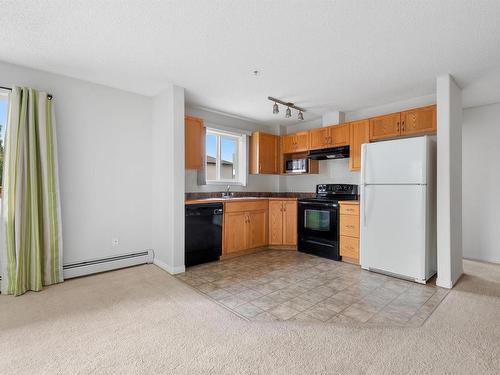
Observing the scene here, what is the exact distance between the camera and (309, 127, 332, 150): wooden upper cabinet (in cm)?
452

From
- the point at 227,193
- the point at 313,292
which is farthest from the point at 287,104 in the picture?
the point at 313,292

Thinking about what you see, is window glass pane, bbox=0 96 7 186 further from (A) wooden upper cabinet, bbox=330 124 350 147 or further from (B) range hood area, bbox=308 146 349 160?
(A) wooden upper cabinet, bbox=330 124 350 147

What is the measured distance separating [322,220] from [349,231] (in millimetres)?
472

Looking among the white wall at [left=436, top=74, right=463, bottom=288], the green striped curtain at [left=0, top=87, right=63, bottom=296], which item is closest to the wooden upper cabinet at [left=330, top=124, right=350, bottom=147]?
the white wall at [left=436, top=74, right=463, bottom=288]

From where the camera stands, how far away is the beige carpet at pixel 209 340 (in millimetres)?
1639

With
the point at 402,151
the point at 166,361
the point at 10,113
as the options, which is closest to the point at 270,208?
the point at 402,151

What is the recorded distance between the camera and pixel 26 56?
8.63 feet

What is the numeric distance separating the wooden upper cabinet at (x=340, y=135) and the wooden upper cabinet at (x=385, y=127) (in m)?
0.40

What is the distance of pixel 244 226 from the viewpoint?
14.3 feet

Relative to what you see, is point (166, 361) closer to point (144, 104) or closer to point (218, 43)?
point (218, 43)

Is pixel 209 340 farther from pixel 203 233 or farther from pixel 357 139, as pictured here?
pixel 357 139

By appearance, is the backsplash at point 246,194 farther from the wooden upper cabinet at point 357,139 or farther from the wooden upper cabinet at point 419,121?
the wooden upper cabinet at point 419,121

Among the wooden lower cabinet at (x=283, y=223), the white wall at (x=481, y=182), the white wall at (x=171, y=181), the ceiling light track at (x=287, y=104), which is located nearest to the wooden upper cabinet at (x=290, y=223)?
the wooden lower cabinet at (x=283, y=223)

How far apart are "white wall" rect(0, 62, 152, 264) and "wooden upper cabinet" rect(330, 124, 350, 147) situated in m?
2.99
